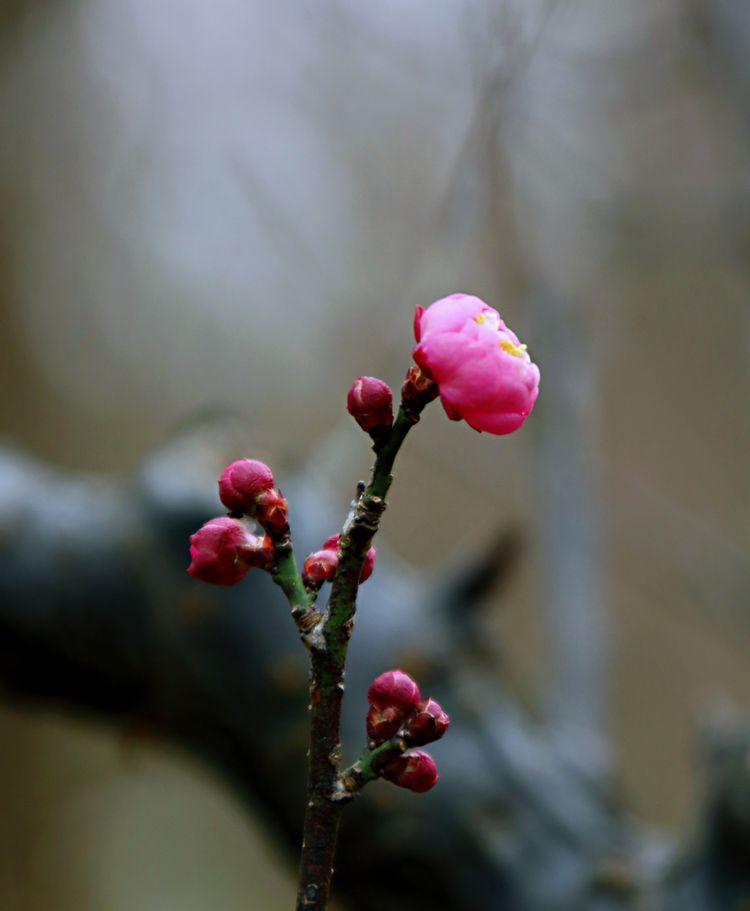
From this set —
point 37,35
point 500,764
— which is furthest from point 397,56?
point 37,35

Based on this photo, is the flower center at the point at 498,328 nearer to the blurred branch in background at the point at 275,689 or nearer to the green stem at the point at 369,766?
the green stem at the point at 369,766

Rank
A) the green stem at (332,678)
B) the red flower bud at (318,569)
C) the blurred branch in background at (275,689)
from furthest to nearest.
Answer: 1. the blurred branch in background at (275,689)
2. the red flower bud at (318,569)
3. the green stem at (332,678)

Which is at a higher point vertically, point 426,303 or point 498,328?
point 426,303

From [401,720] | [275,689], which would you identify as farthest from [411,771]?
[275,689]

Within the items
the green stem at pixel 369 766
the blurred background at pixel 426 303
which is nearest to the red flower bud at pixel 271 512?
the green stem at pixel 369 766

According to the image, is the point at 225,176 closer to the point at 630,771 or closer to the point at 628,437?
the point at 628,437

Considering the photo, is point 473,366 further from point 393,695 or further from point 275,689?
point 275,689
